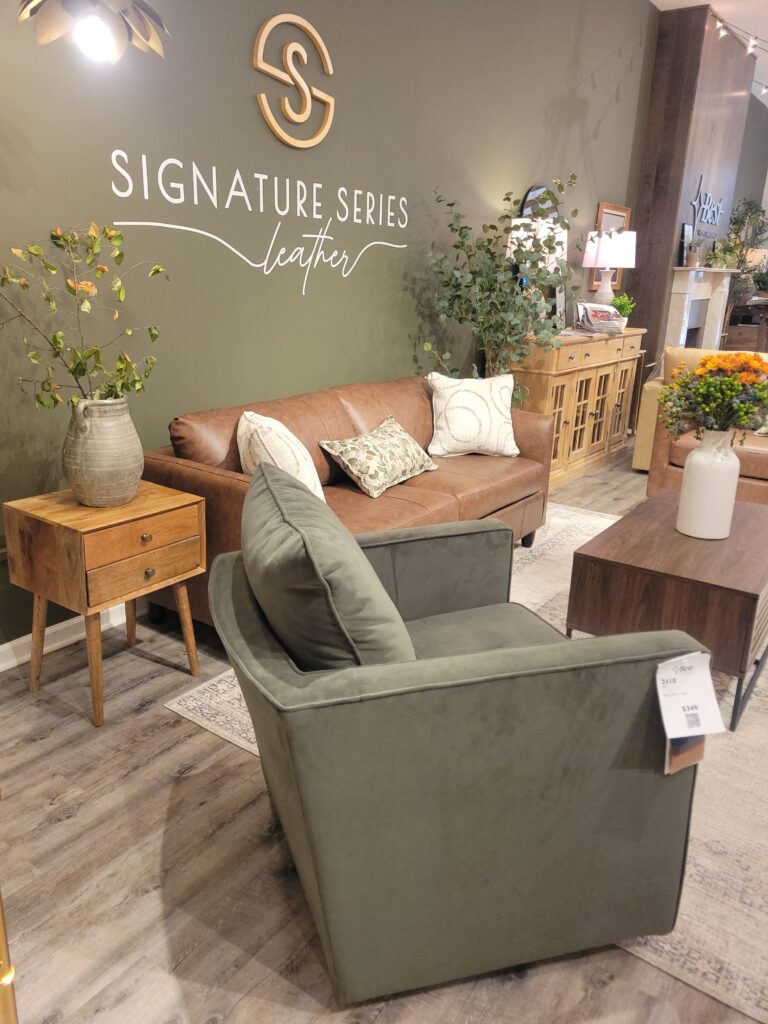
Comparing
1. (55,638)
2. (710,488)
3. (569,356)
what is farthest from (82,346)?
(569,356)

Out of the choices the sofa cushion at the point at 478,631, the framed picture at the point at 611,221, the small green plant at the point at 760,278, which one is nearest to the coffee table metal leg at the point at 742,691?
the sofa cushion at the point at 478,631

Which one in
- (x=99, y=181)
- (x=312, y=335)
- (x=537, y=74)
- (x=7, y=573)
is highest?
(x=537, y=74)

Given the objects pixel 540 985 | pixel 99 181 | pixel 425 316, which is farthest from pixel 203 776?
pixel 425 316

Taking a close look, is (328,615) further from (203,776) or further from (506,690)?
(203,776)

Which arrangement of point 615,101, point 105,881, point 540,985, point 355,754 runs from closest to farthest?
point 355,754 → point 540,985 → point 105,881 → point 615,101

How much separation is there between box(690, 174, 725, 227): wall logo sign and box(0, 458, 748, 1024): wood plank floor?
623 cm

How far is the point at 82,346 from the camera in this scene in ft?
7.76

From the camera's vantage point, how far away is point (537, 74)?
182 inches

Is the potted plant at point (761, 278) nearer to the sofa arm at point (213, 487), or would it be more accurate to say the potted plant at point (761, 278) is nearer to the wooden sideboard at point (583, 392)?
the wooden sideboard at point (583, 392)

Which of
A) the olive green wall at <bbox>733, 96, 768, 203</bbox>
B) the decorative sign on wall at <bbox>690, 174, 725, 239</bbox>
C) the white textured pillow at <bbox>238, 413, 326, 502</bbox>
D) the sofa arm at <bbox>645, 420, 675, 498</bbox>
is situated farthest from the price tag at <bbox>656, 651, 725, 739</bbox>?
the olive green wall at <bbox>733, 96, 768, 203</bbox>

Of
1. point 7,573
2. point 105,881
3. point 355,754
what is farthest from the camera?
point 7,573

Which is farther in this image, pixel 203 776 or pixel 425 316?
pixel 425 316

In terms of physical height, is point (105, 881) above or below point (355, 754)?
below

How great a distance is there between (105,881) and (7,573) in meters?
1.22
